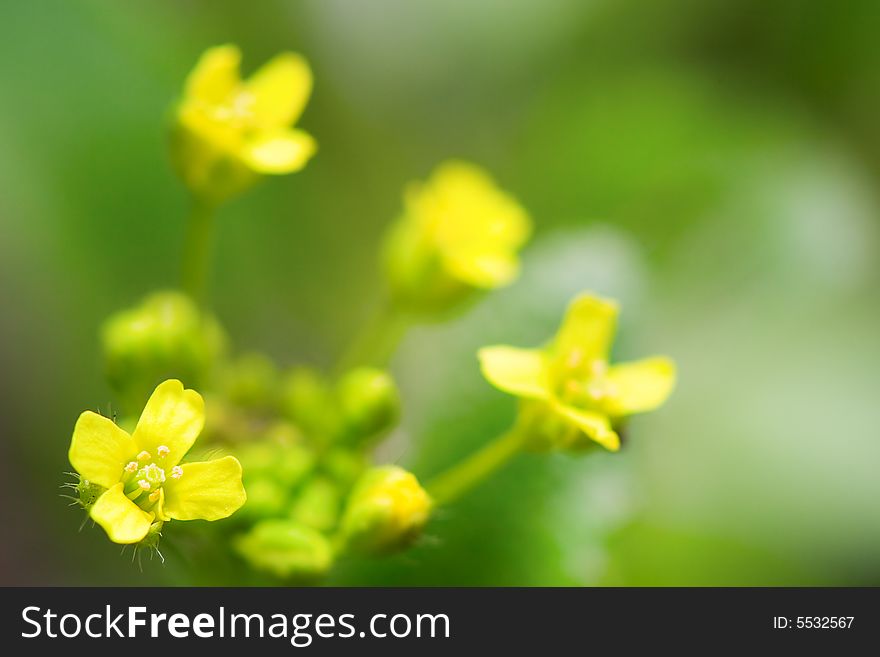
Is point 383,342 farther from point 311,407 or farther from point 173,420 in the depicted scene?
point 173,420

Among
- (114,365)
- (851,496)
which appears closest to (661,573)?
(851,496)

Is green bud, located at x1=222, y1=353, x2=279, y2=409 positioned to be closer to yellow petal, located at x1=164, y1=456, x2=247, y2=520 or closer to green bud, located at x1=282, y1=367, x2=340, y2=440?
green bud, located at x1=282, y1=367, x2=340, y2=440

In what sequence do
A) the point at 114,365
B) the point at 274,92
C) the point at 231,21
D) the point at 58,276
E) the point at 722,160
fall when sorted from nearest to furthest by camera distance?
the point at 114,365, the point at 274,92, the point at 58,276, the point at 722,160, the point at 231,21

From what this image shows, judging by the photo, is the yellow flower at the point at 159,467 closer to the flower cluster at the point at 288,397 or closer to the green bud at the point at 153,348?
the flower cluster at the point at 288,397

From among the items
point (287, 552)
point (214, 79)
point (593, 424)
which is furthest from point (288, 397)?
point (593, 424)

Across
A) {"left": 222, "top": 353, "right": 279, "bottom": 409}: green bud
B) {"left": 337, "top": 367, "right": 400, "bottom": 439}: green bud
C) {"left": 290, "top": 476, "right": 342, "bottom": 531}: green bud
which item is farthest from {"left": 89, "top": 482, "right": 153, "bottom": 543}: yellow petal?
{"left": 222, "top": 353, "right": 279, "bottom": 409}: green bud

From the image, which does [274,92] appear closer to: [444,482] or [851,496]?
[444,482]
